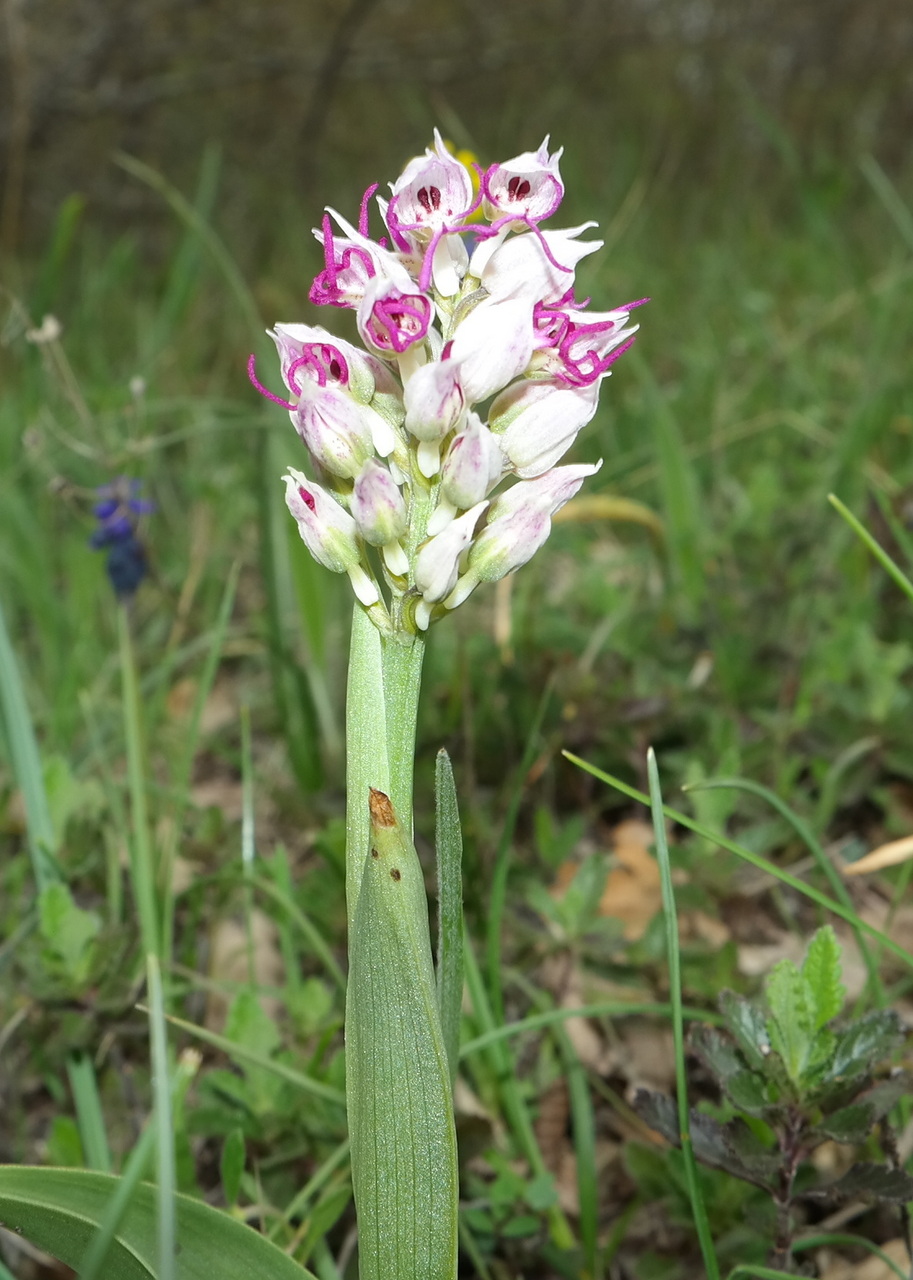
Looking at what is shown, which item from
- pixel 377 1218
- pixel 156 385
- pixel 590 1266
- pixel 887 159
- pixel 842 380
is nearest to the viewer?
pixel 377 1218

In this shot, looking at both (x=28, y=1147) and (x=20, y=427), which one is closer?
(x=28, y=1147)

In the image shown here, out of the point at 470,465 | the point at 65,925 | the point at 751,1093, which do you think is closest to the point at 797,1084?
the point at 751,1093

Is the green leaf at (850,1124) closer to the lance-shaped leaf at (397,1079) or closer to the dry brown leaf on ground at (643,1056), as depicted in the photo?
the lance-shaped leaf at (397,1079)

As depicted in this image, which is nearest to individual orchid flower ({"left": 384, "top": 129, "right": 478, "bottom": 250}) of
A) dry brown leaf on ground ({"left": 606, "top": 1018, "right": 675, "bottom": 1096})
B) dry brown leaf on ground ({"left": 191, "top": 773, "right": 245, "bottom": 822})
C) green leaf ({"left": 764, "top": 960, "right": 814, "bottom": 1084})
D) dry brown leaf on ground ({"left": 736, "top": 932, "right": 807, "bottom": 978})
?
green leaf ({"left": 764, "top": 960, "right": 814, "bottom": 1084})

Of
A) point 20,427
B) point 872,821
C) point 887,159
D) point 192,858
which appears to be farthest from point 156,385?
point 887,159

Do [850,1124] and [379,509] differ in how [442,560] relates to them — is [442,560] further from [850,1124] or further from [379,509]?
[850,1124]

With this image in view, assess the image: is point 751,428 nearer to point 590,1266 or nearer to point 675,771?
point 675,771

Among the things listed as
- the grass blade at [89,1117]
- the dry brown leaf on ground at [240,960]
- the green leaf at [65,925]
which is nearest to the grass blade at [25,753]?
the green leaf at [65,925]

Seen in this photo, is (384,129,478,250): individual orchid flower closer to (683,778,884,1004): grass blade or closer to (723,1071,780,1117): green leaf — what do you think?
(683,778,884,1004): grass blade
